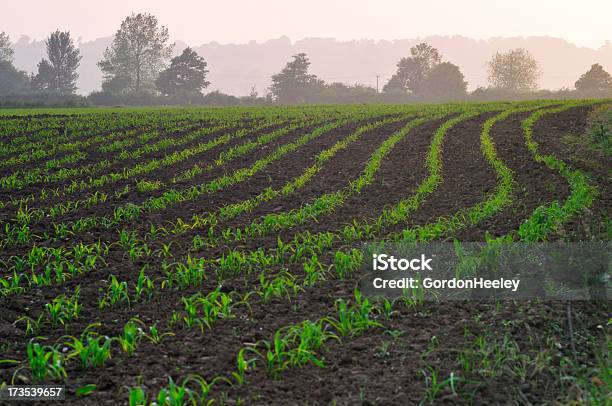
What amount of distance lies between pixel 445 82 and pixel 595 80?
19.5 metres

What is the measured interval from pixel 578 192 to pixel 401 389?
694cm

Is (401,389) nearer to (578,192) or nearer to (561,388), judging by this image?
(561,388)

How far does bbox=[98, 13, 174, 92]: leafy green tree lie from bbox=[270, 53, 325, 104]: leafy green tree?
72.3 feet

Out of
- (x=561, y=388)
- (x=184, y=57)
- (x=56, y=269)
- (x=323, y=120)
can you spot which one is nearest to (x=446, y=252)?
(x=561, y=388)

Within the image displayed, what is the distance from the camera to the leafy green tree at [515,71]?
104 m

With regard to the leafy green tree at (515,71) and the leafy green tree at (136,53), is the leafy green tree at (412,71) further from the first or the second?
the leafy green tree at (136,53)

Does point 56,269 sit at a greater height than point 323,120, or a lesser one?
lesser

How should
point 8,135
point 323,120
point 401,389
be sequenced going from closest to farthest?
1. point 401,389
2. point 8,135
3. point 323,120

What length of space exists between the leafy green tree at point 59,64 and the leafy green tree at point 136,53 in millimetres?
5727

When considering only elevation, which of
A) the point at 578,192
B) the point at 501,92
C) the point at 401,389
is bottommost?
the point at 401,389

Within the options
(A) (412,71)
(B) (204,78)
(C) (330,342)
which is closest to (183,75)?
(B) (204,78)

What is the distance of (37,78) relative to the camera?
90.8 metres

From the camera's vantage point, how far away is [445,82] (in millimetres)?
83688

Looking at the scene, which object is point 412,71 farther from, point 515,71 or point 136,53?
point 136,53
